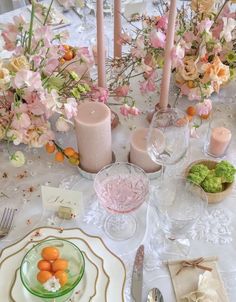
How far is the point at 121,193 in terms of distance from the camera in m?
0.99

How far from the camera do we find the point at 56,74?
3.34 ft

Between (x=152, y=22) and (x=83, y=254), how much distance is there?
64 cm

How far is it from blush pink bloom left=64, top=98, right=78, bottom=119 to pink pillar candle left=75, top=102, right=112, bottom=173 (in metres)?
0.05

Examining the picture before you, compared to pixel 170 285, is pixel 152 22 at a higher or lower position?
higher

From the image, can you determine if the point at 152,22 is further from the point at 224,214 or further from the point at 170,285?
the point at 170,285

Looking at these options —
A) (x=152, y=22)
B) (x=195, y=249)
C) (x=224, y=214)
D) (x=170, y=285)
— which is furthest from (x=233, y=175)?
(x=152, y=22)

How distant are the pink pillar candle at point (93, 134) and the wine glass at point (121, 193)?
0.06 metres

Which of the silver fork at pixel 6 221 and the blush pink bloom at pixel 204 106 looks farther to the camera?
the blush pink bloom at pixel 204 106

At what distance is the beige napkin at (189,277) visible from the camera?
85 cm

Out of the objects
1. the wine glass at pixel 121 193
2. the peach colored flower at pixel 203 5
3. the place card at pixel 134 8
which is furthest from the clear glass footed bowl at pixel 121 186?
the place card at pixel 134 8

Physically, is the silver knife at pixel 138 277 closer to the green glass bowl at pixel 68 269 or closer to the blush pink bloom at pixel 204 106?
the green glass bowl at pixel 68 269

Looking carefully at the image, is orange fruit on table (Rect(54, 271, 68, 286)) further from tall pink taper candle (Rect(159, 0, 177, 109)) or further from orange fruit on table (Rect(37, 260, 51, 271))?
tall pink taper candle (Rect(159, 0, 177, 109))

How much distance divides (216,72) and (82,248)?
1.76ft

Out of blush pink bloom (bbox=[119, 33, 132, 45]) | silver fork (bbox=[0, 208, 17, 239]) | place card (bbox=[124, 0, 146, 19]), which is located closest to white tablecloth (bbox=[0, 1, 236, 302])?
silver fork (bbox=[0, 208, 17, 239])
